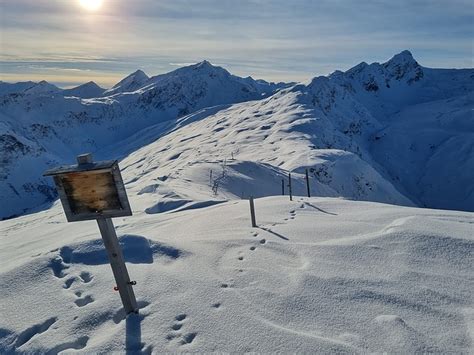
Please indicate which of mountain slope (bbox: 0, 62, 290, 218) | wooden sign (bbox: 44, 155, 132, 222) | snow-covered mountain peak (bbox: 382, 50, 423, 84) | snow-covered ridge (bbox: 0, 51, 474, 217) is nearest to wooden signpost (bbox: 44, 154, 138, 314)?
wooden sign (bbox: 44, 155, 132, 222)

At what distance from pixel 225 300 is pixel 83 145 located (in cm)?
13829

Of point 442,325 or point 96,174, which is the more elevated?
point 96,174

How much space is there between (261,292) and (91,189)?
10.5ft

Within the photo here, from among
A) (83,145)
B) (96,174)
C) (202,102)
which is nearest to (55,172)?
(96,174)

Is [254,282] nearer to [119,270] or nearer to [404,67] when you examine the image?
[119,270]

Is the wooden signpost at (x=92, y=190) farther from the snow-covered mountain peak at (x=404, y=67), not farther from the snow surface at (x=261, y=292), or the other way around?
the snow-covered mountain peak at (x=404, y=67)

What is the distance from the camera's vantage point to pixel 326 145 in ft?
207

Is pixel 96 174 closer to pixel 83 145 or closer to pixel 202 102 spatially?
pixel 83 145

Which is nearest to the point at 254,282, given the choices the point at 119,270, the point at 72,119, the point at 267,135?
the point at 119,270

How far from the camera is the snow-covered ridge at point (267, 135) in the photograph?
41656 mm

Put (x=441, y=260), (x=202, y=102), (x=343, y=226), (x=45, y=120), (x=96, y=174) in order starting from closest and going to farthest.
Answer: (x=96, y=174) < (x=441, y=260) < (x=343, y=226) < (x=45, y=120) < (x=202, y=102)

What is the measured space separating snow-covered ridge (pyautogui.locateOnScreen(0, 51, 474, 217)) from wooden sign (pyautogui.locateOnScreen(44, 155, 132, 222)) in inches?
522

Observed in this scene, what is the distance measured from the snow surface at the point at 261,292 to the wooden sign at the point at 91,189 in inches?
68.2

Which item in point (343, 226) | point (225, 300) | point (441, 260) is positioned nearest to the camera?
point (225, 300)
